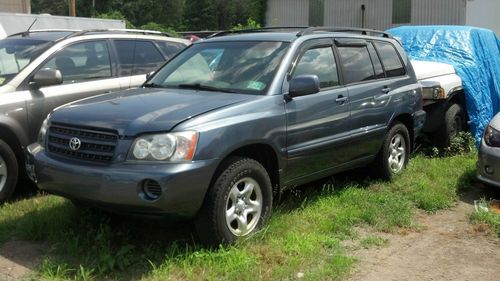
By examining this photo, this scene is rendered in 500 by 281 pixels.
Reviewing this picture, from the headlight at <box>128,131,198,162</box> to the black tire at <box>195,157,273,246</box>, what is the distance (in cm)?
38

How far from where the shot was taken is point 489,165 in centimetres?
622

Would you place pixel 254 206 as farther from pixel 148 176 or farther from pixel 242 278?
pixel 148 176

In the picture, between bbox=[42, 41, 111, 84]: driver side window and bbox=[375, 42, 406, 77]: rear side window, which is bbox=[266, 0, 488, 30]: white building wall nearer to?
bbox=[375, 42, 406, 77]: rear side window

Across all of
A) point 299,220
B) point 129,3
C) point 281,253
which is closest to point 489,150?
point 299,220

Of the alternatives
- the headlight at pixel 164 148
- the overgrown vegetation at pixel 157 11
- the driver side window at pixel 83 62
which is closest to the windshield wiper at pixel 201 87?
the headlight at pixel 164 148

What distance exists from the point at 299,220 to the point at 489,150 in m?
2.49

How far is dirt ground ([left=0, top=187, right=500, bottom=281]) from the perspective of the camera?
422cm

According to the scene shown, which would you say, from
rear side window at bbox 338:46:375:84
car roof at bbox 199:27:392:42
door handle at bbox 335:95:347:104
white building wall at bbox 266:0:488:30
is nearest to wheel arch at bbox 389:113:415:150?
rear side window at bbox 338:46:375:84

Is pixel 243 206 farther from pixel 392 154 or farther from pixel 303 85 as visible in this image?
pixel 392 154

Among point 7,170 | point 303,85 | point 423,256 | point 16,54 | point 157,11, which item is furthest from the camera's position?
point 157,11

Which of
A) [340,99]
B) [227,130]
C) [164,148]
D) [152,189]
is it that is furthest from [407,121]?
[152,189]

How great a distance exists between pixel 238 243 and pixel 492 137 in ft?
11.3

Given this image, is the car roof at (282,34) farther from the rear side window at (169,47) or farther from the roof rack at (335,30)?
the rear side window at (169,47)

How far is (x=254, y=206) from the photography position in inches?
180
